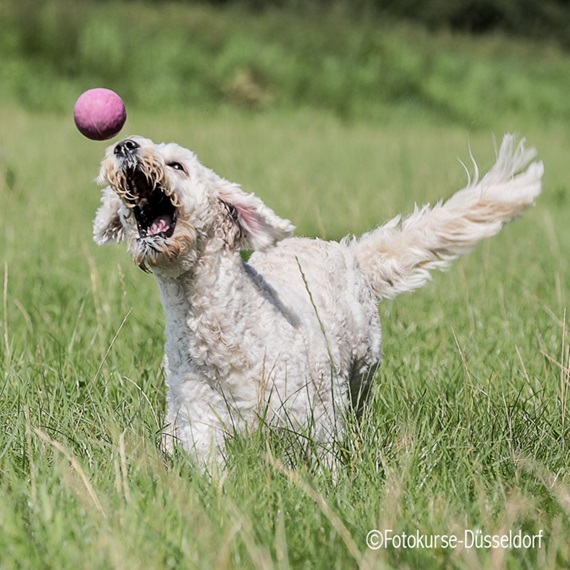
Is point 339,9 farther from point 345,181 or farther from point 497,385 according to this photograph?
point 497,385

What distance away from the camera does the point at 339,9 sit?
992 inches

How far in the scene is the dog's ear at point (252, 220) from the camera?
3.00 metres

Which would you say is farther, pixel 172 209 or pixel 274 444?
pixel 172 209

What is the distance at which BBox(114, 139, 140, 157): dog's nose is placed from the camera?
2.80 meters

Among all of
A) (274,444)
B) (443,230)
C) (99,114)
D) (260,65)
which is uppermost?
(260,65)

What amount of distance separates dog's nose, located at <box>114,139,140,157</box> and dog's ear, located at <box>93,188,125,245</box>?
0.85 ft

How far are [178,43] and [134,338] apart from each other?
16.1m

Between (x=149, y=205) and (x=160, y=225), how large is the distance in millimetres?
94

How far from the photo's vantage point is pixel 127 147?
281cm

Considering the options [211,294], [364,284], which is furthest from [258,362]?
[364,284]

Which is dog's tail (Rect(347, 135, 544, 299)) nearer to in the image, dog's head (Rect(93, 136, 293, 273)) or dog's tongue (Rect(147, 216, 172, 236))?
dog's head (Rect(93, 136, 293, 273))

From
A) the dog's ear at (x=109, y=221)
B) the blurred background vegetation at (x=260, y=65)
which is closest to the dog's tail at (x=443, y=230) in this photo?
the dog's ear at (x=109, y=221)

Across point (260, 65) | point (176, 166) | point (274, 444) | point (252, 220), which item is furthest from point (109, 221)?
point (260, 65)

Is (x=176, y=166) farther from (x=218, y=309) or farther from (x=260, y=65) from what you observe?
(x=260, y=65)
